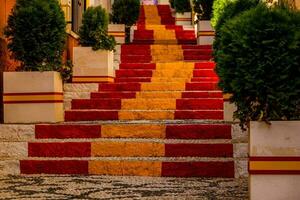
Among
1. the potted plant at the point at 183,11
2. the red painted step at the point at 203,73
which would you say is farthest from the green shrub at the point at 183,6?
the red painted step at the point at 203,73

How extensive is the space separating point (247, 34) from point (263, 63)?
0.70 ft

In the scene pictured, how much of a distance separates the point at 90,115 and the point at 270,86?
3.37 metres

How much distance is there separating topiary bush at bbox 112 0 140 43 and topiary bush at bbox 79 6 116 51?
4587mm

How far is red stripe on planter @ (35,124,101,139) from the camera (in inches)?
230

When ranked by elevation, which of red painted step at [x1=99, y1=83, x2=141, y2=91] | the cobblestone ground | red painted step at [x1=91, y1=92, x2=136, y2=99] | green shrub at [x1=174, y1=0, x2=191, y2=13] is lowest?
the cobblestone ground

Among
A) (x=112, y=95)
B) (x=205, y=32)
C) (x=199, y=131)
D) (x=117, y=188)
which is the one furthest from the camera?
(x=205, y=32)

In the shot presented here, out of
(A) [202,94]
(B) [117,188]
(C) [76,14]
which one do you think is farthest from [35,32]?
(C) [76,14]

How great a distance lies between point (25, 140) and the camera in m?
5.82

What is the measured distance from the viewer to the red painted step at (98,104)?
7.20 m

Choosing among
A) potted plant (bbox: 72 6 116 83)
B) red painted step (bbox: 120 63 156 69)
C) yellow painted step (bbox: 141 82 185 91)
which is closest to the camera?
yellow painted step (bbox: 141 82 185 91)

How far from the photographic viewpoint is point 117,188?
4.67 metres

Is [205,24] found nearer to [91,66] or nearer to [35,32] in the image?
[91,66]

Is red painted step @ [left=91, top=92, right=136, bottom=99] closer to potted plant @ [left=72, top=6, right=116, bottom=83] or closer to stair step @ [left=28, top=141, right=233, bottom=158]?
potted plant @ [left=72, top=6, right=116, bottom=83]

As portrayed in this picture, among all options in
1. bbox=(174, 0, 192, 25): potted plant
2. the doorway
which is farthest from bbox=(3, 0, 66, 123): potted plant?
bbox=(174, 0, 192, 25): potted plant
